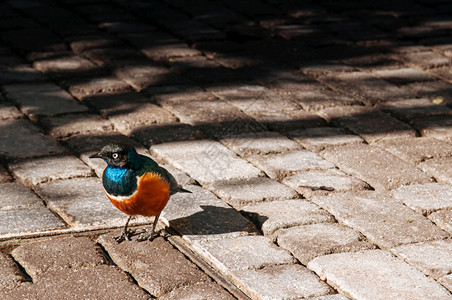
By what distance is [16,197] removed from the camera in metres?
4.11

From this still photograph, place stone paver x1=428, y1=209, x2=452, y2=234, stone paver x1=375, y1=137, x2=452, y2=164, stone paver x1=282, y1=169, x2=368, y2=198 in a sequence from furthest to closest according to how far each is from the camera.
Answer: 1. stone paver x1=375, y1=137, x2=452, y2=164
2. stone paver x1=282, y1=169, x2=368, y2=198
3. stone paver x1=428, y1=209, x2=452, y2=234

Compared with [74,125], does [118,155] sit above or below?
above

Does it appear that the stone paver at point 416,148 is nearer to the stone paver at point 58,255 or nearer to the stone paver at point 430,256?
the stone paver at point 430,256

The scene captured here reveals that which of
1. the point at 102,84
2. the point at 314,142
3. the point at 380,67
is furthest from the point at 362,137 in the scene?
the point at 102,84

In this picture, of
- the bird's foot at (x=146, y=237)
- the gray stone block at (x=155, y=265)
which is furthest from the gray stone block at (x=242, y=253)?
the bird's foot at (x=146, y=237)

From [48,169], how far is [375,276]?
212 centimetres

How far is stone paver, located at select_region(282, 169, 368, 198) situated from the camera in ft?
14.3

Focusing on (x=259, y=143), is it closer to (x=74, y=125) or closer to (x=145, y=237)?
(x=74, y=125)

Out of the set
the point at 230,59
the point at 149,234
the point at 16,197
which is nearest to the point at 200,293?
the point at 149,234

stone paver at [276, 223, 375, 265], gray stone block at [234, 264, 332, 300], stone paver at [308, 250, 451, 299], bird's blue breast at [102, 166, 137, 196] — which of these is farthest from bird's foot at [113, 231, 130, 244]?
stone paver at [308, 250, 451, 299]

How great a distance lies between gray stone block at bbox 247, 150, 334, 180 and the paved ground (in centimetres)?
1

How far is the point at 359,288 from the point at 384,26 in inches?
199

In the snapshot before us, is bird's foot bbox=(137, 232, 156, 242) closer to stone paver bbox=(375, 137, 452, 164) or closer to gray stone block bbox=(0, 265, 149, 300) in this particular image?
gray stone block bbox=(0, 265, 149, 300)

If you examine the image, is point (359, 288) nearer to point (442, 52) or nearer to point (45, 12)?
point (442, 52)
